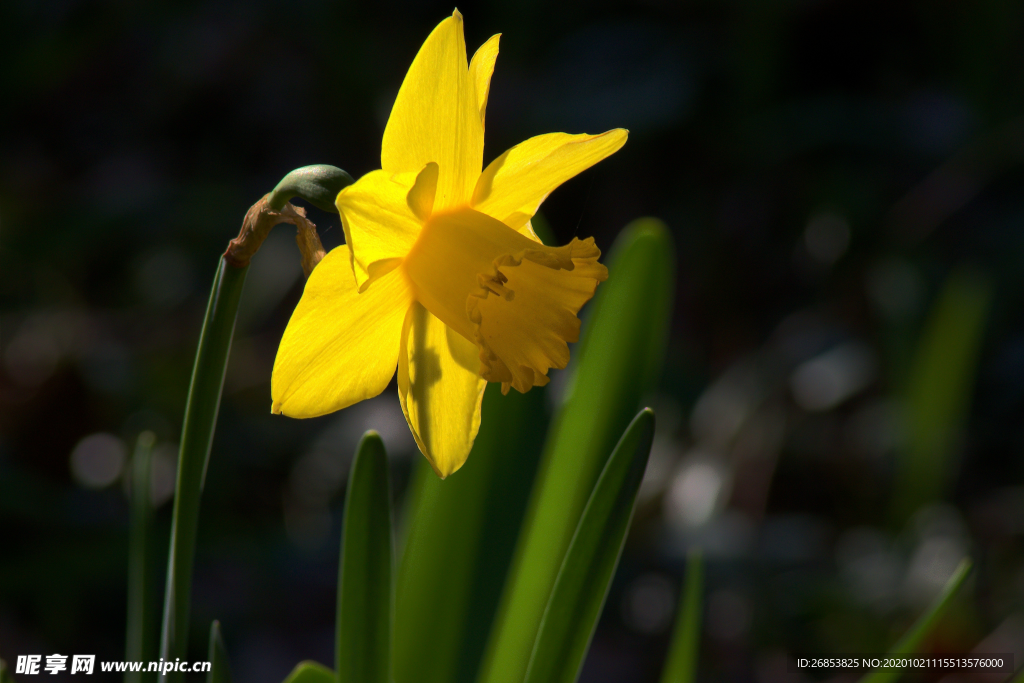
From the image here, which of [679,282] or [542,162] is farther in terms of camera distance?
[679,282]

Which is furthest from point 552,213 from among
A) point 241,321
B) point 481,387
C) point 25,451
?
point 481,387

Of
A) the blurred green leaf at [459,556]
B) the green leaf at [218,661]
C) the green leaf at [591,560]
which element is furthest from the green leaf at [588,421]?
the green leaf at [218,661]

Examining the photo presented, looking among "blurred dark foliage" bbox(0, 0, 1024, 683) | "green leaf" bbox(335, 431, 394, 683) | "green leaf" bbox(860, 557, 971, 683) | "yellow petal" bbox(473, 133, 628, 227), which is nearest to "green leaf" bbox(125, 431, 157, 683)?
"green leaf" bbox(335, 431, 394, 683)

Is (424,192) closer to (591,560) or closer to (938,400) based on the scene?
(591,560)

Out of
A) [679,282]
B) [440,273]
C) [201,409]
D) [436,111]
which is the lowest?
[201,409]

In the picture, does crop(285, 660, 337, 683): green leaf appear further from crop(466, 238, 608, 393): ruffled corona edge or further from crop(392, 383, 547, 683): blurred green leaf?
crop(466, 238, 608, 393): ruffled corona edge

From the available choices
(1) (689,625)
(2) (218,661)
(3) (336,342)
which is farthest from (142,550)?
(1) (689,625)
